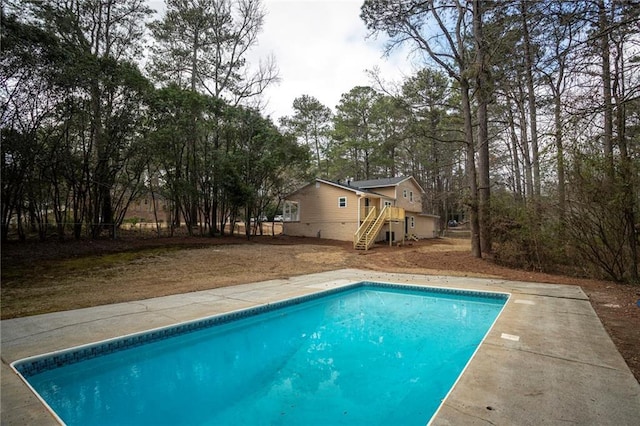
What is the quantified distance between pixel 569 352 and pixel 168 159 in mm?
15807

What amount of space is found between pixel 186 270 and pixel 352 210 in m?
11.4

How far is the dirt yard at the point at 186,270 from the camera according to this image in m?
5.71

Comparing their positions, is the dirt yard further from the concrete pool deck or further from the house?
the house

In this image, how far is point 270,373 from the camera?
3.90 m

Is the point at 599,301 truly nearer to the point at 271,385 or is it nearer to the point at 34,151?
the point at 271,385

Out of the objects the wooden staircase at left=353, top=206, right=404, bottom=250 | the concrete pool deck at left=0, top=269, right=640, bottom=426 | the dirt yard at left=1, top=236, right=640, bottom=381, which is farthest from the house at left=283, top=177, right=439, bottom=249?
the concrete pool deck at left=0, top=269, right=640, bottom=426

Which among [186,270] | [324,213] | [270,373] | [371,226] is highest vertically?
[324,213]

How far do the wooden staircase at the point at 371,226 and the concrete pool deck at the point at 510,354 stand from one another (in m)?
9.38

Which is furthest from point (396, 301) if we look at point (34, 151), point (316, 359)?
point (34, 151)

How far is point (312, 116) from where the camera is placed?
30.0 metres

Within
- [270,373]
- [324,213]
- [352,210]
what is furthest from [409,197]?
[270,373]

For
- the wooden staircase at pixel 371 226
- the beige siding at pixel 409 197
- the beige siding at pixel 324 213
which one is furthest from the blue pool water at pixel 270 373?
the beige siding at pixel 409 197

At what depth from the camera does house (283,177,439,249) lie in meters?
18.4

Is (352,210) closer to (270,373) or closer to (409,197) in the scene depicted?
(409,197)
